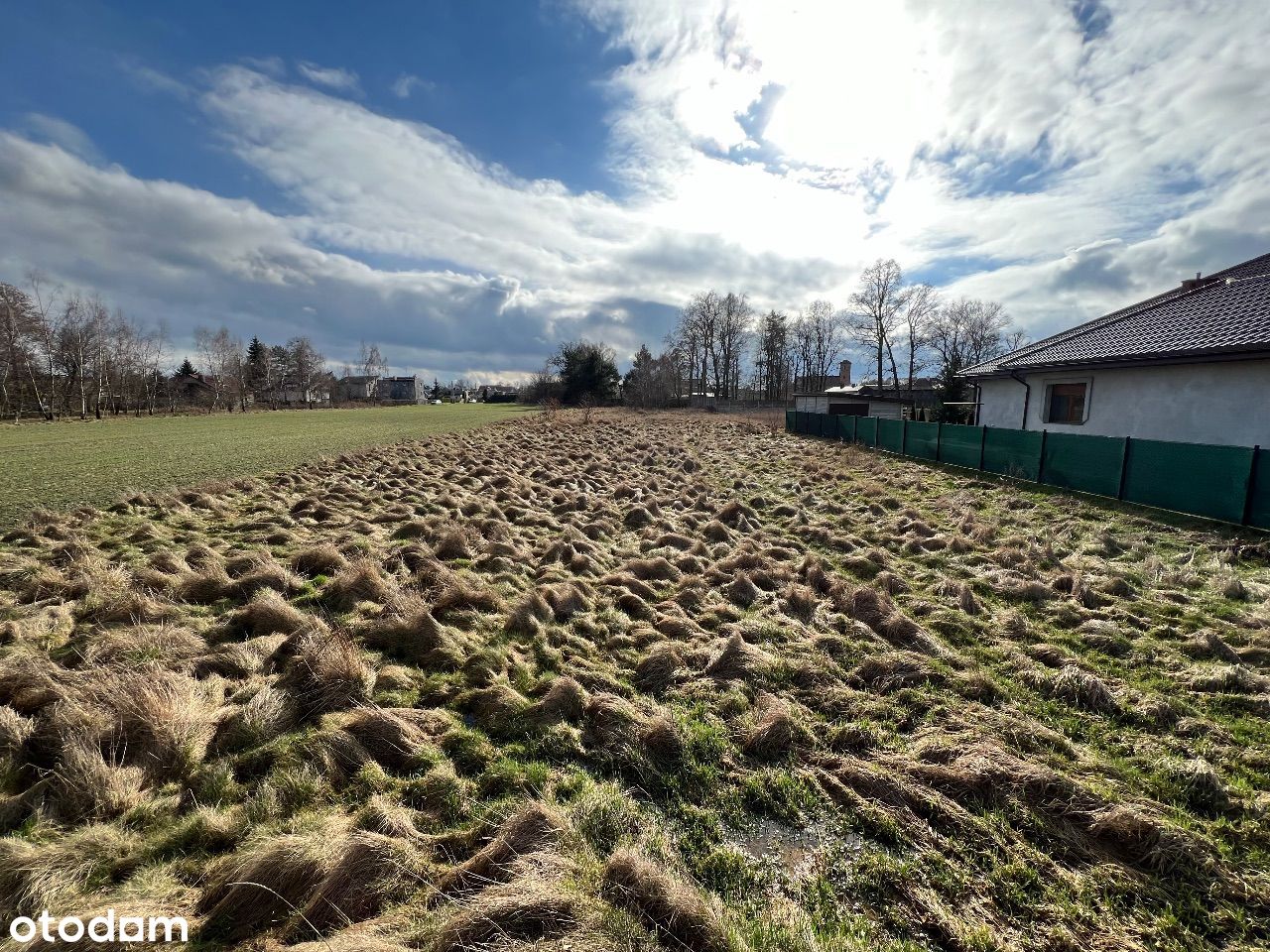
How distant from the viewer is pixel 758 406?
2398 inches

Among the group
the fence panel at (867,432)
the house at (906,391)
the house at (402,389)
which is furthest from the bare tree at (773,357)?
the house at (402,389)

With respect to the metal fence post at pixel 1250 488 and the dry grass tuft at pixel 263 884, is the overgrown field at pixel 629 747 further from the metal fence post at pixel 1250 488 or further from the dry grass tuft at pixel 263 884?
the metal fence post at pixel 1250 488

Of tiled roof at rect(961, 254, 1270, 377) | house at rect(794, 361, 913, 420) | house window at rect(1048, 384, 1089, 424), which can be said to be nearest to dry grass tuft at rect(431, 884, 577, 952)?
tiled roof at rect(961, 254, 1270, 377)

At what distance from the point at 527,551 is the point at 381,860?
528 centimetres

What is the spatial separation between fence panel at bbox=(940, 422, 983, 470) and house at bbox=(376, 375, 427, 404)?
114 metres

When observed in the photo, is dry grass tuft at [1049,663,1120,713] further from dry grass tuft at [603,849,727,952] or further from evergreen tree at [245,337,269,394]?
evergreen tree at [245,337,269,394]

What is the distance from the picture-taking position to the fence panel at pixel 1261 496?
8.67m

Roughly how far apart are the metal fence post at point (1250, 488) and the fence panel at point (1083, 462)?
2.39 meters

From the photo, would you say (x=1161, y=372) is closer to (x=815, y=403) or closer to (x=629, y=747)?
(x=629, y=747)

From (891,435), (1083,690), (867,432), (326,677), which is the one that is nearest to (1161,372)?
(891,435)

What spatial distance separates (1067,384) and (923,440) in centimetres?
448

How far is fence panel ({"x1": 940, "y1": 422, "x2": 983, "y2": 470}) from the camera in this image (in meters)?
16.1

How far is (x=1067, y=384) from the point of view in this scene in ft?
54.7

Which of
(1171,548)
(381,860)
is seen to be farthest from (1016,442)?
(381,860)
